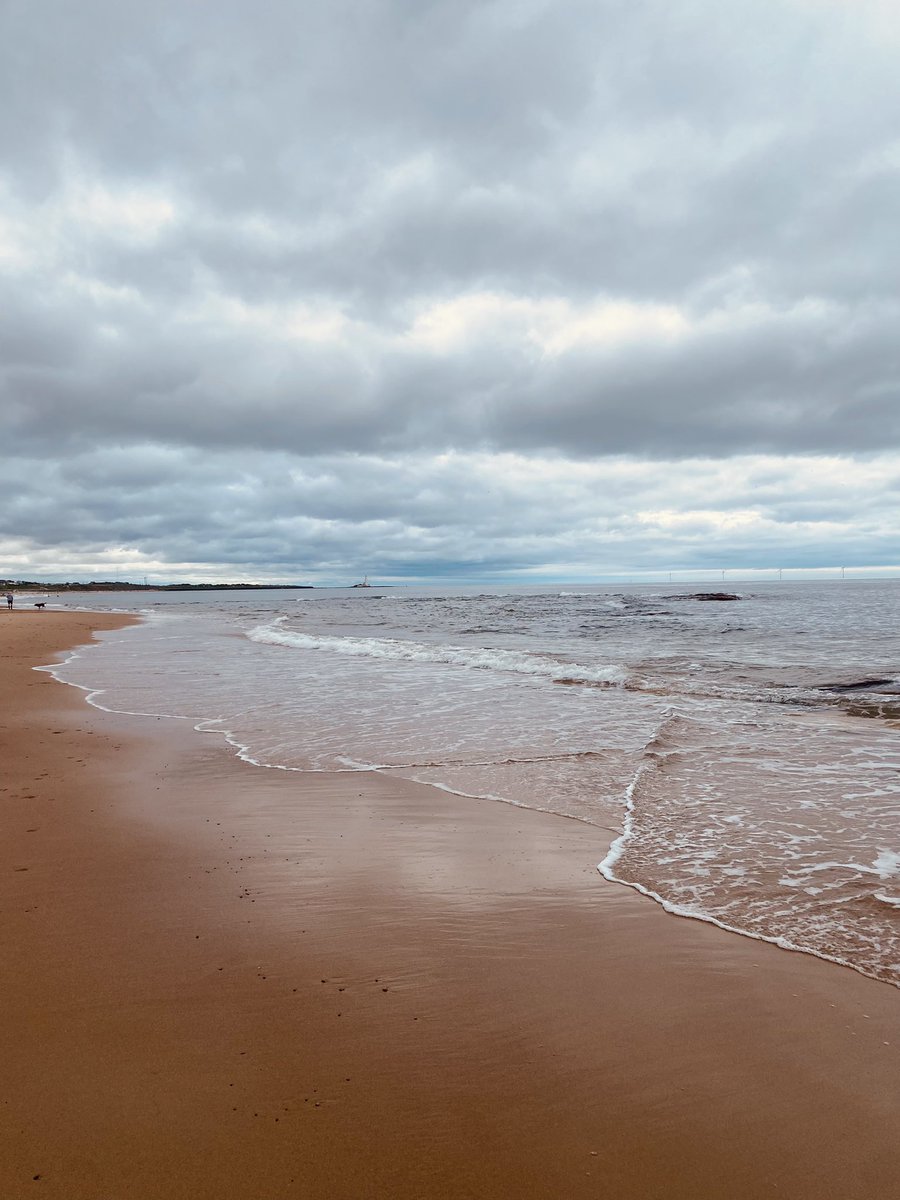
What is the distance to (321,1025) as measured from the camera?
2.98 m

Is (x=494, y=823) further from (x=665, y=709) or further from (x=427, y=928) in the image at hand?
(x=665, y=709)

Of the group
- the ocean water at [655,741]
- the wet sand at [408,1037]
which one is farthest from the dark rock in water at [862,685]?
the wet sand at [408,1037]

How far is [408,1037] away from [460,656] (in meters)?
17.2

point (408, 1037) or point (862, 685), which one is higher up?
point (408, 1037)

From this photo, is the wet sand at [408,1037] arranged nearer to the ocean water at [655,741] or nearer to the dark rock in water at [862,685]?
the ocean water at [655,741]

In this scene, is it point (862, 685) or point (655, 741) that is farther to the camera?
point (862, 685)

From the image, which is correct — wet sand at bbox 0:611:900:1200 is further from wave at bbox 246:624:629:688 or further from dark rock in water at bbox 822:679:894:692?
wave at bbox 246:624:629:688

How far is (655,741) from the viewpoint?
893 cm

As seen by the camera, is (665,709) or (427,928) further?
(665,709)

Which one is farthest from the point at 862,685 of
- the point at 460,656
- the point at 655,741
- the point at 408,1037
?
the point at 408,1037

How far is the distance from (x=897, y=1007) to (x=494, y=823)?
321 cm

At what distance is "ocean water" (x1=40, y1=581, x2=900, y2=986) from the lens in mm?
4531

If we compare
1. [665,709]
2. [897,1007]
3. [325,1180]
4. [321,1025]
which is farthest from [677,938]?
[665,709]

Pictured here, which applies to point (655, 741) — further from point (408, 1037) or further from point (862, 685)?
point (862, 685)
